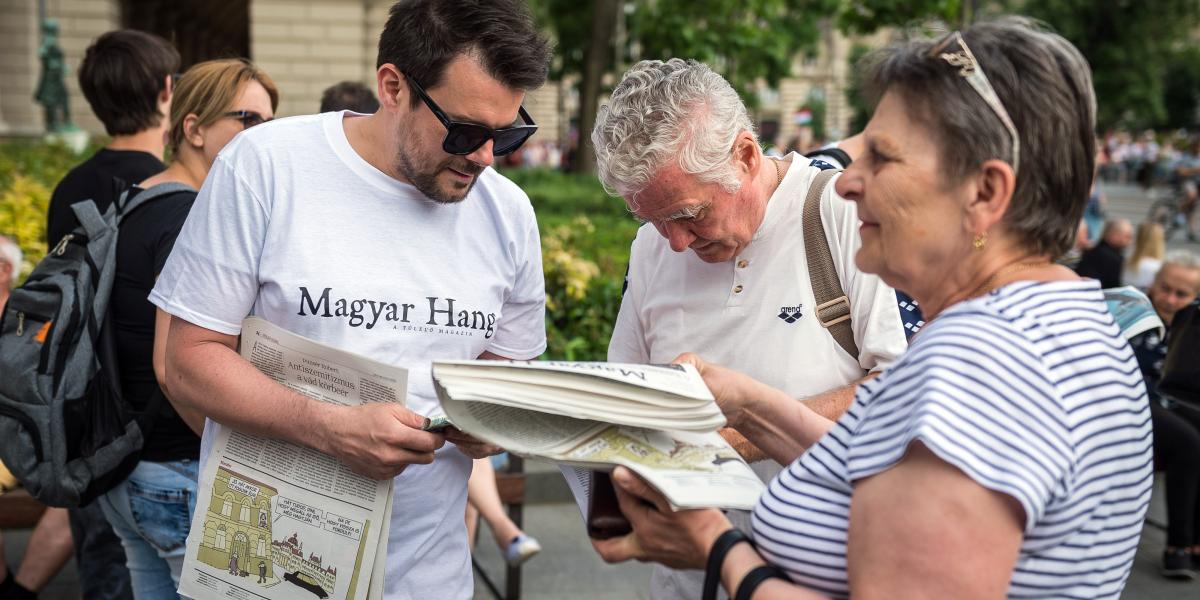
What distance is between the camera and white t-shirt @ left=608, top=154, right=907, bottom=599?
7.46 ft

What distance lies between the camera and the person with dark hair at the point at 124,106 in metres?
3.68

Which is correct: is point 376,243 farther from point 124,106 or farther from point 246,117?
point 124,106

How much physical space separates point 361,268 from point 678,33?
13.1 m

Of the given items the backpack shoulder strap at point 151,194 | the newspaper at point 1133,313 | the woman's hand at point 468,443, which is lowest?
the newspaper at point 1133,313

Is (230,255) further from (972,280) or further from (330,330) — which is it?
(972,280)

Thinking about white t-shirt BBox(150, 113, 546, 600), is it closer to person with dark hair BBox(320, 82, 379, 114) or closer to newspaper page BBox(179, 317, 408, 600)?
newspaper page BBox(179, 317, 408, 600)

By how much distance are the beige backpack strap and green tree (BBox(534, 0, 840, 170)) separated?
402 inches

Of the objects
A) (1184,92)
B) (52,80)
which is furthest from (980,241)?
(1184,92)

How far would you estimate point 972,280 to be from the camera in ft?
4.85

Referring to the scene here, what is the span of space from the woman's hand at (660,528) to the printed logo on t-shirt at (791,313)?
32.4 inches

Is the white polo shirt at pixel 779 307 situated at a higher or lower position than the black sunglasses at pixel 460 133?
lower

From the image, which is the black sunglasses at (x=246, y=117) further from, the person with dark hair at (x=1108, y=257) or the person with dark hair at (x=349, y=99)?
the person with dark hair at (x=1108, y=257)

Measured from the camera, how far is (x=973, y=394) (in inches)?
50.5

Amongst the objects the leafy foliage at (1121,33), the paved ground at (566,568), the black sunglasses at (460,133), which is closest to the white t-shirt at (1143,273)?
the paved ground at (566,568)
